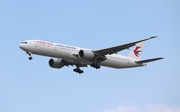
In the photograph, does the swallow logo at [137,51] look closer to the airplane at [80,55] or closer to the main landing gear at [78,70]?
the airplane at [80,55]

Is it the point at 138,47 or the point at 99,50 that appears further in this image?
the point at 138,47

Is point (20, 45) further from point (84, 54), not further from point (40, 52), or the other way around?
point (84, 54)

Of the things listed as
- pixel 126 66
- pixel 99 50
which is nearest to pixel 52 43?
pixel 99 50

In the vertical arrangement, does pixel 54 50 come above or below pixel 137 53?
below

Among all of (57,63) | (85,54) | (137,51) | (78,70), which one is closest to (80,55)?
(85,54)

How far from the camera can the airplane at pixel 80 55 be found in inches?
2240

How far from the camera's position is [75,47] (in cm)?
5947

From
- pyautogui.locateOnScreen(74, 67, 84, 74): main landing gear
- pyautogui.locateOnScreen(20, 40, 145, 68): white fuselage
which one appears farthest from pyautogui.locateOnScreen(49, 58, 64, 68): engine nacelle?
pyautogui.locateOnScreen(20, 40, 145, 68): white fuselage

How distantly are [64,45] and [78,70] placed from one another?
761 centimetres

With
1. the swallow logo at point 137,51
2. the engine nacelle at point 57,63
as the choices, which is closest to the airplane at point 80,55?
the engine nacelle at point 57,63

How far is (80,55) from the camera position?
5866cm

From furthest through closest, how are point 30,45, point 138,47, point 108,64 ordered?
point 138,47 < point 108,64 < point 30,45

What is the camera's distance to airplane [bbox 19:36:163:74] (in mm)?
56906

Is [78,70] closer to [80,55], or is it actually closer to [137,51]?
[80,55]
